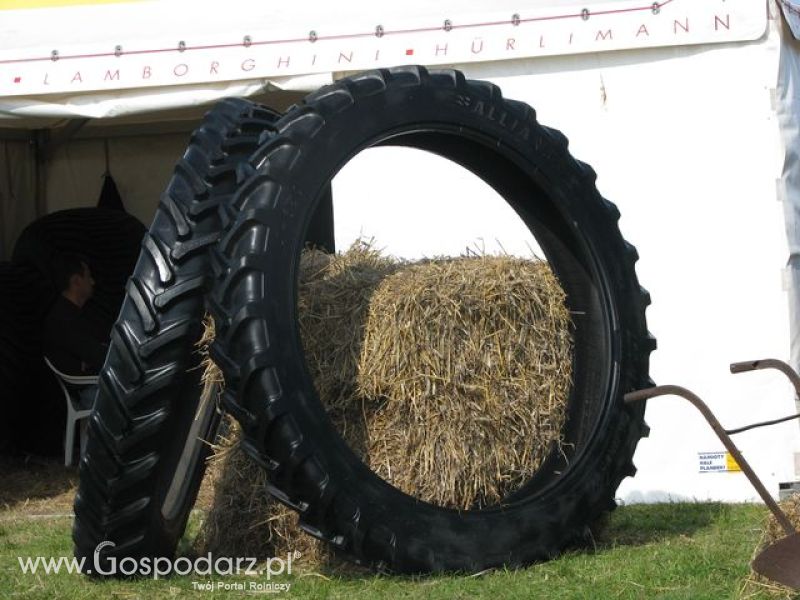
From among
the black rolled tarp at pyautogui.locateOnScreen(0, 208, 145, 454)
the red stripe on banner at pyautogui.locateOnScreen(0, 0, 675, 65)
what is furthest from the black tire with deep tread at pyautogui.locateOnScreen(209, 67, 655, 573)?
the black rolled tarp at pyautogui.locateOnScreen(0, 208, 145, 454)

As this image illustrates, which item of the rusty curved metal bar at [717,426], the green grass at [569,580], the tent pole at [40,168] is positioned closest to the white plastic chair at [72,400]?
the tent pole at [40,168]

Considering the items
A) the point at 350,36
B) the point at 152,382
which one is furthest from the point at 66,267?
the point at 152,382

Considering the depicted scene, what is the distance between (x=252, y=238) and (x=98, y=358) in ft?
13.6

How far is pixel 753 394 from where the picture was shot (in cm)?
587

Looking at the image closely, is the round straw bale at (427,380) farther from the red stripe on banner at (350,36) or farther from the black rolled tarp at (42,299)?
the black rolled tarp at (42,299)

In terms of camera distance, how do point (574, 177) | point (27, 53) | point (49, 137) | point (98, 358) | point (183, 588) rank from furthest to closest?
point (49, 137) → point (98, 358) → point (27, 53) → point (574, 177) → point (183, 588)

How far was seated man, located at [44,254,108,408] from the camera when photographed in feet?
25.2

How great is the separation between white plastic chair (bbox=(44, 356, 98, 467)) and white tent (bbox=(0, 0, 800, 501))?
1.85 meters

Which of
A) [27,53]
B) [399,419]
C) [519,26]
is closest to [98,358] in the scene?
[27,53]

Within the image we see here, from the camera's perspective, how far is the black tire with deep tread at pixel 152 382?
3.83 meters

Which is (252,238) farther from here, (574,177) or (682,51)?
(682,51)

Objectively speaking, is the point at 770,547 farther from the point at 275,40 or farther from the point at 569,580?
the point at 275,40

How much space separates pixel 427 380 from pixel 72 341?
409 cm

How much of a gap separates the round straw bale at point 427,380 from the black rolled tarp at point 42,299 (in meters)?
3.86
